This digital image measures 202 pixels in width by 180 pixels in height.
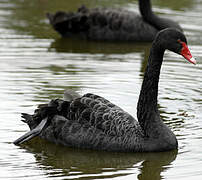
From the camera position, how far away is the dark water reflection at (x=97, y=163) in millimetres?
6059

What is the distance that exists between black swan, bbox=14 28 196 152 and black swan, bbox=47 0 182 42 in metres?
6.50

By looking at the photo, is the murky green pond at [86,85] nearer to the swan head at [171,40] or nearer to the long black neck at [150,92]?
the long black neck at [150,92]

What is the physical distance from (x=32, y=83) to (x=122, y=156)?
10.1 ft

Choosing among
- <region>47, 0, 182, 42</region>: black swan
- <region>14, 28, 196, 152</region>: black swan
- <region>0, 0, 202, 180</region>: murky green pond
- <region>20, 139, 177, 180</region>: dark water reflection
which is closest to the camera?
<region>20, 139, 177, 180</region>: dark water reflection

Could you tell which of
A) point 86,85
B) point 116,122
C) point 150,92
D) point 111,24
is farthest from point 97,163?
point 111,24

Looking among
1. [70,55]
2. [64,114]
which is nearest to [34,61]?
[70,55]

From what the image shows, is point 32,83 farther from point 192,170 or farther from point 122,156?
point 192,170

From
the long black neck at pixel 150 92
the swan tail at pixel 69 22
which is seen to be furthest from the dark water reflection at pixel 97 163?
the swan tail at pixel 69 22

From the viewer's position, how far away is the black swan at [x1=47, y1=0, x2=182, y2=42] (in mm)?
13273

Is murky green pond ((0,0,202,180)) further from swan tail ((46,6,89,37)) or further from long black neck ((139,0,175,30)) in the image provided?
long black neck ((139,0,175,30))

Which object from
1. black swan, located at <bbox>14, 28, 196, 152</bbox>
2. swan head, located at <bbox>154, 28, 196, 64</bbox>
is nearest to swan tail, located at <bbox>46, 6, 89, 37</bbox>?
black swan, located at <bbox>14, 28, 196, 152</bbox>

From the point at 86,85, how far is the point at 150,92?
255cm

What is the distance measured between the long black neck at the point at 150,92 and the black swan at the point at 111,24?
6.53 metres

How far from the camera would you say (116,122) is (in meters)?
6.62
